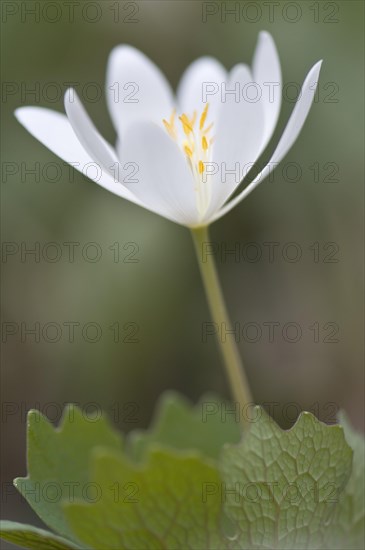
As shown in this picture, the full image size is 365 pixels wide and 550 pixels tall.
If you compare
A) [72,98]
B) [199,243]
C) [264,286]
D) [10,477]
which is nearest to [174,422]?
[199,243]

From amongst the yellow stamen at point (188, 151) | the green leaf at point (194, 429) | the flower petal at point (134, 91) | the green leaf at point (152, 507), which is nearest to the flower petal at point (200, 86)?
Result: the flower petal at point (134, 91)

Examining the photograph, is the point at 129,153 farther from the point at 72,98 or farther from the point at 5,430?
the point at 5,430

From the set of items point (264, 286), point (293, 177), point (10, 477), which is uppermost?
point (293, 177)

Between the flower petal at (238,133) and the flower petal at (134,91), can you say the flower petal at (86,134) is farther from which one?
the flower petal at (134,91)

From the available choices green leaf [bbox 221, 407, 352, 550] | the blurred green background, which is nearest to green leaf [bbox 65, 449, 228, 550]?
green leaf [bbox 221, 407, 352, 550]

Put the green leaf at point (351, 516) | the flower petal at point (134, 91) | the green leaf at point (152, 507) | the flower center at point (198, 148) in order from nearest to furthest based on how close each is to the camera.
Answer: the green leaf at point (152, 507) → the green leaf at point (351, 516) → the flower center at point (198, 148) → the flower petal at point (134, 91)

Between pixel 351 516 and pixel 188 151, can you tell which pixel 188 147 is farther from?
pixel 351 516
